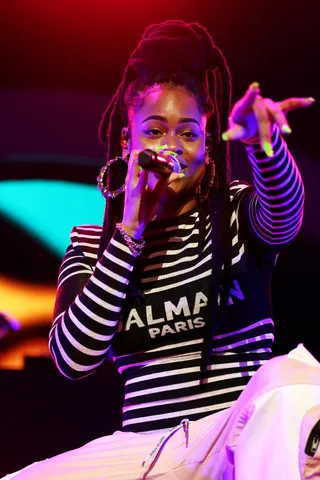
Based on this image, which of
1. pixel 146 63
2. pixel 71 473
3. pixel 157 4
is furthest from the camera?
pixel 157 4

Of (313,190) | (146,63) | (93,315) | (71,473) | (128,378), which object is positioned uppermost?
(146,63)

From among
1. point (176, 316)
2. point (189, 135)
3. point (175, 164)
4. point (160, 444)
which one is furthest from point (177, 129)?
point (160, 444)

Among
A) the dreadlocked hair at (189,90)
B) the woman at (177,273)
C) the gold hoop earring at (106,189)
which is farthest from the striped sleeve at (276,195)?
the gold hoop earring at (106,189)

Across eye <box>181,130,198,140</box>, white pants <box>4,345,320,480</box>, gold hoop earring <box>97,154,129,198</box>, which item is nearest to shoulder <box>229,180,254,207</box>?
eye <box>181,130,198,140</box>

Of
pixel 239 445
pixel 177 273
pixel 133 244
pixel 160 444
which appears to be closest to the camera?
pixel 239 445

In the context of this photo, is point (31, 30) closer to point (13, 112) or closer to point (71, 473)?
point (13, 112)

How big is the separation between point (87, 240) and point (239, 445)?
0.76m

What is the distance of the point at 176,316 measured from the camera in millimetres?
1411

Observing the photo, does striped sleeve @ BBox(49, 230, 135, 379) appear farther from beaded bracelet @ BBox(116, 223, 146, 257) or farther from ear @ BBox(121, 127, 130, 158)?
ear @ BBox(121, 127, 130, 158)

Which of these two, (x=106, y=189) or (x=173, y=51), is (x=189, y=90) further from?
(x=106, y=189)

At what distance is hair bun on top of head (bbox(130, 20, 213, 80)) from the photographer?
1.58m

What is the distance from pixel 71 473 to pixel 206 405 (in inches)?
11.6

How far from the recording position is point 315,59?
2.15 meters

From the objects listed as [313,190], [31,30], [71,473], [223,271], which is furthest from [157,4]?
[71,473]
